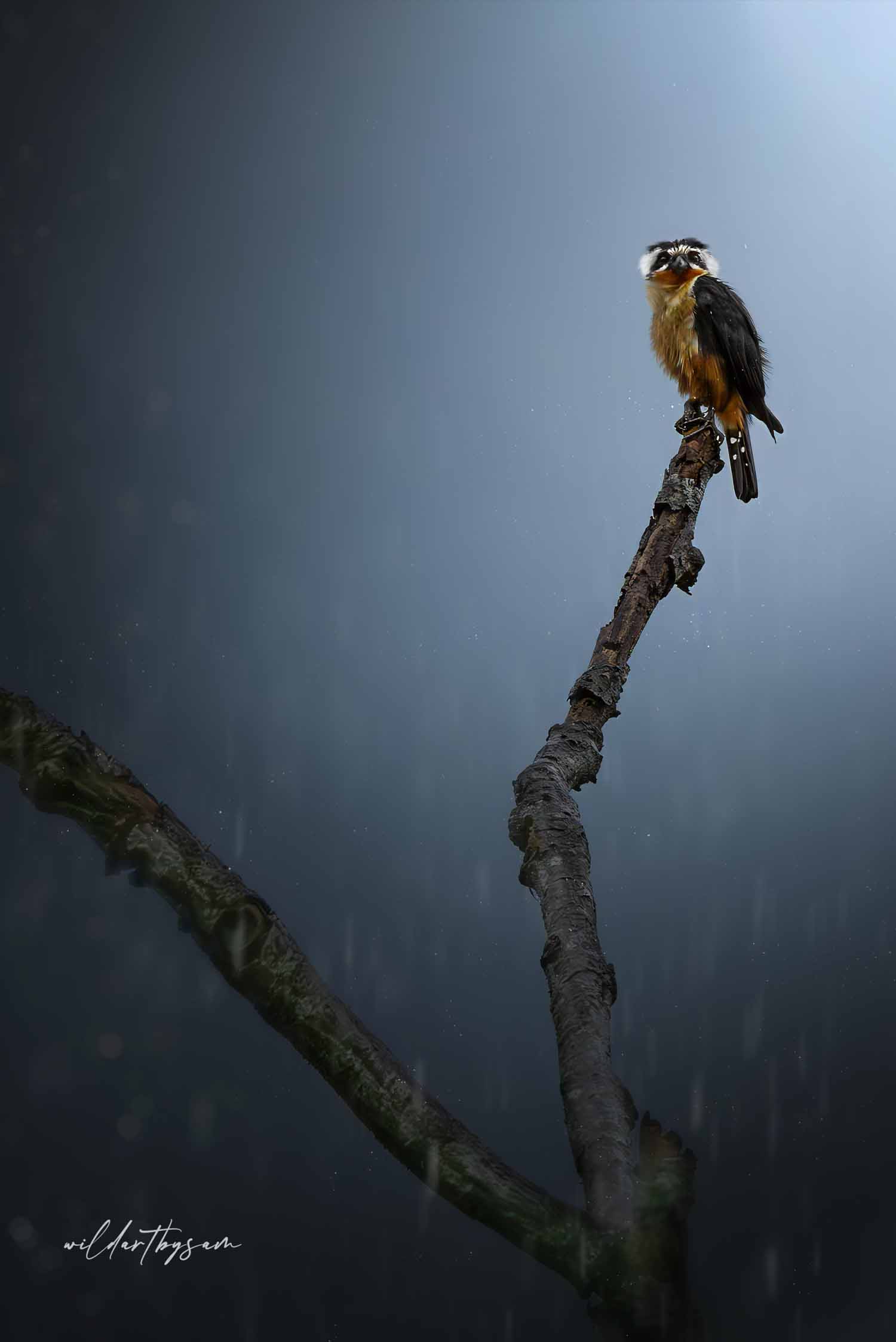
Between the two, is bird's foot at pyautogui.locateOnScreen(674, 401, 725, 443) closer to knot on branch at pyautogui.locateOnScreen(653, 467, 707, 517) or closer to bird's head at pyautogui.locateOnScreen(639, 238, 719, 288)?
knot on branch at pyautogui.locateOnScreen(653, 467, 707, 517)

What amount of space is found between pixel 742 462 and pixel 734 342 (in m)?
0.26

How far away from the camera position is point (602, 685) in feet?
3.27

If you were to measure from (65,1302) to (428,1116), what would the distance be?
5560 mm

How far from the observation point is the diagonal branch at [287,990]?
1.62 feet

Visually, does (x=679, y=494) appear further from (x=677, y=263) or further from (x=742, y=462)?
(x=677, y=263)

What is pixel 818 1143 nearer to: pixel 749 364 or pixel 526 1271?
pixel 526 1271

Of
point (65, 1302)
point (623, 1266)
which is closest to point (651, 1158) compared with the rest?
point (623, 1266)

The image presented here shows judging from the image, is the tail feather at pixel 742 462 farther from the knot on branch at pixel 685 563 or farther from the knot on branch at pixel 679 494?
the knot on branch at pixel 685 563

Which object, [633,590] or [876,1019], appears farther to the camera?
[876,1019]

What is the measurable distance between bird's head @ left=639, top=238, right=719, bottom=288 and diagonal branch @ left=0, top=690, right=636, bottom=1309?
2.04 metres

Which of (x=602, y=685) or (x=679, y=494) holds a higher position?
(x=679, y=494)

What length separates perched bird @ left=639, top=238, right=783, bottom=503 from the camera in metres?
1.95

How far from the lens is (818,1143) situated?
488 centimetres

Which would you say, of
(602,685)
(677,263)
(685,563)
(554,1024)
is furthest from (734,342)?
(554,1024)
